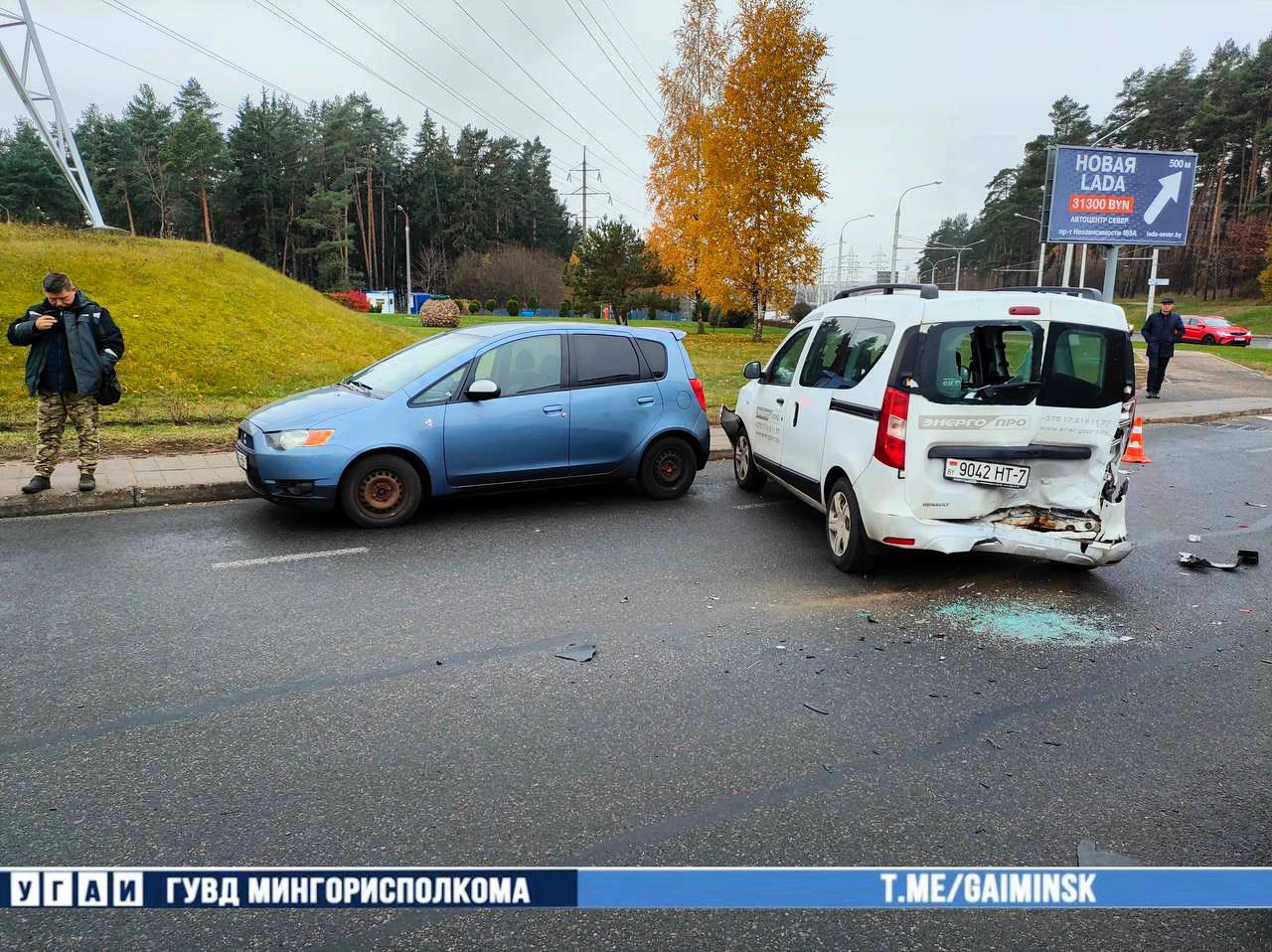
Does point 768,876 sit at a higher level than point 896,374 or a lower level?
lower

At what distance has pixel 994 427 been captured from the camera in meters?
5.61

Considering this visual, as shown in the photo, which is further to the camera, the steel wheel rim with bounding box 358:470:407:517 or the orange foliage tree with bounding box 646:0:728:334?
the orange foliage tree with bounding box 646:0:728:334

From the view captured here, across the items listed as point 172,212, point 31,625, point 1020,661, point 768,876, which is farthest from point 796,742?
point 172,212

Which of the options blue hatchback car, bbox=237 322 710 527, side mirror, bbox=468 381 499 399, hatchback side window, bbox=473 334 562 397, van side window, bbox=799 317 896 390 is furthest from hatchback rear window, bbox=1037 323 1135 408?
side mirror, bbox=468 381 499 399

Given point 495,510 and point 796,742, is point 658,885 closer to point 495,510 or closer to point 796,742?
point 796,742

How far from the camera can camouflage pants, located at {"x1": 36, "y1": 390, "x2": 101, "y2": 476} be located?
7.52 metres

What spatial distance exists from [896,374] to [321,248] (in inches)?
3103

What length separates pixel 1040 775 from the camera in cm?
345

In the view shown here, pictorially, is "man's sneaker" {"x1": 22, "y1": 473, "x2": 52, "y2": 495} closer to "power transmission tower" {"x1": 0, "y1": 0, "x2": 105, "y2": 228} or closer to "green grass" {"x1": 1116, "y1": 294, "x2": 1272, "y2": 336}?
"power transmission tower" {"x1": 0, "y1": 0, "x2": 105, "y2": 228}

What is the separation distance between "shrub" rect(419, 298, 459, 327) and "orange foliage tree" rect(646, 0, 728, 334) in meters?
10.2

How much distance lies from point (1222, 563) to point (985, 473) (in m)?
2.54

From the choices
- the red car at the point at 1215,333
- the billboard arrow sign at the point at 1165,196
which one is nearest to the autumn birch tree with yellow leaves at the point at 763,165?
the billboard arrow sign at the point at 1165,196

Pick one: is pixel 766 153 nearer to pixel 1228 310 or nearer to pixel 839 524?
pixel 839 524

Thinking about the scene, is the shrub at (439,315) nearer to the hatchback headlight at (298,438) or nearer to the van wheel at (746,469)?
the van wheel at (746,469)
